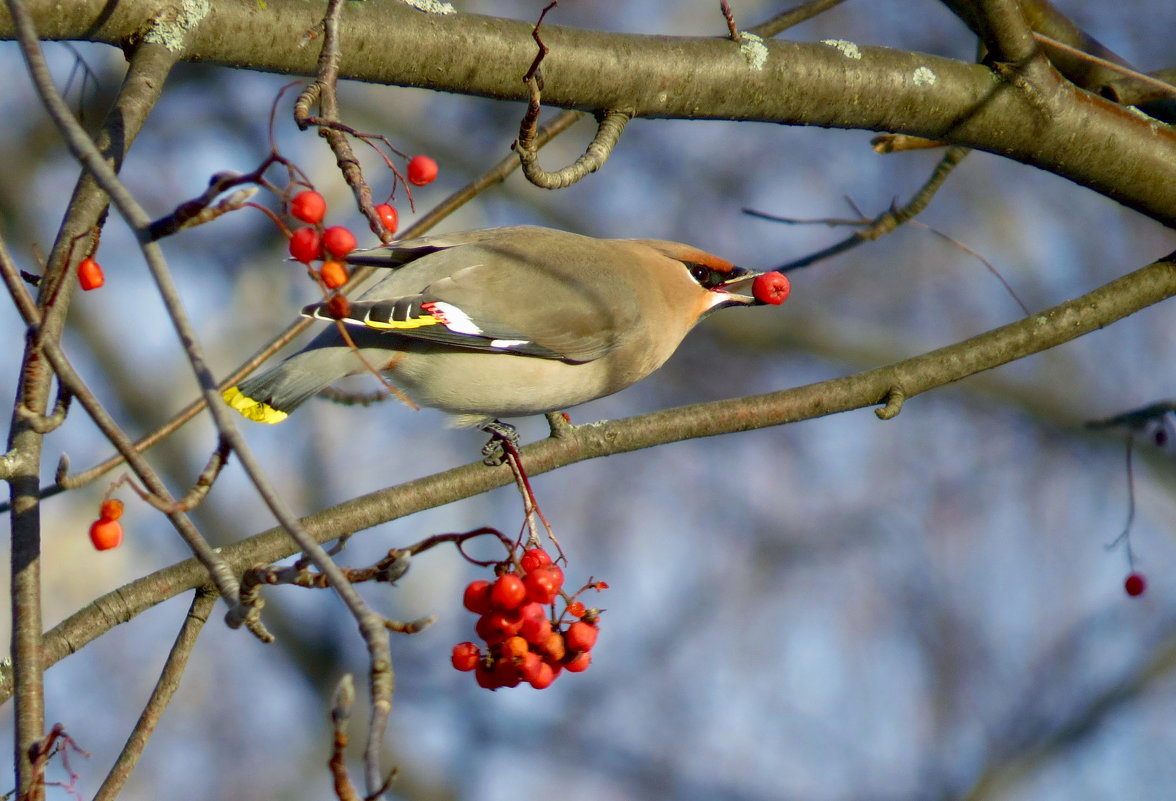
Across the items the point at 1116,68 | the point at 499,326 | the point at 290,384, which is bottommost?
the point at 1116,68

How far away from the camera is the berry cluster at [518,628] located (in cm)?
234

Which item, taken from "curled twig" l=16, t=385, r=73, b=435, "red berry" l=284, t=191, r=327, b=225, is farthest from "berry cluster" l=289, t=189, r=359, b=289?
"curled twig" l=16, t=385, r=73, b=435

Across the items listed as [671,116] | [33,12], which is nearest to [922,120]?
[671,116]

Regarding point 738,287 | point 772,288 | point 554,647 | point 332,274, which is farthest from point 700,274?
point 332,274

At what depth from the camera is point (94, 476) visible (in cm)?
180

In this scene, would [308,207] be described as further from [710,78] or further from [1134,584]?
[1134,584]

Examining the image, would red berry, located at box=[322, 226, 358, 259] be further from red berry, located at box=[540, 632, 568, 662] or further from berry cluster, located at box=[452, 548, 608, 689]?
red berry, located at box=[540, 632, 568, 662]

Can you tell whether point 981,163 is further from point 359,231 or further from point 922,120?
point 922,120

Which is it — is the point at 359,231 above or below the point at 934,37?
above

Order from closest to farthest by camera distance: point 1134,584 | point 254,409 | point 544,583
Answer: point 544,583 → point 254,409 → point 1134,584

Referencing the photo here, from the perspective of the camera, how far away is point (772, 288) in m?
3.41

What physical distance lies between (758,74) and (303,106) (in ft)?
4.02

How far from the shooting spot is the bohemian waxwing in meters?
3.11

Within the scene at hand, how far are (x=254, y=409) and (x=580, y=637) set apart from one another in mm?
1147
